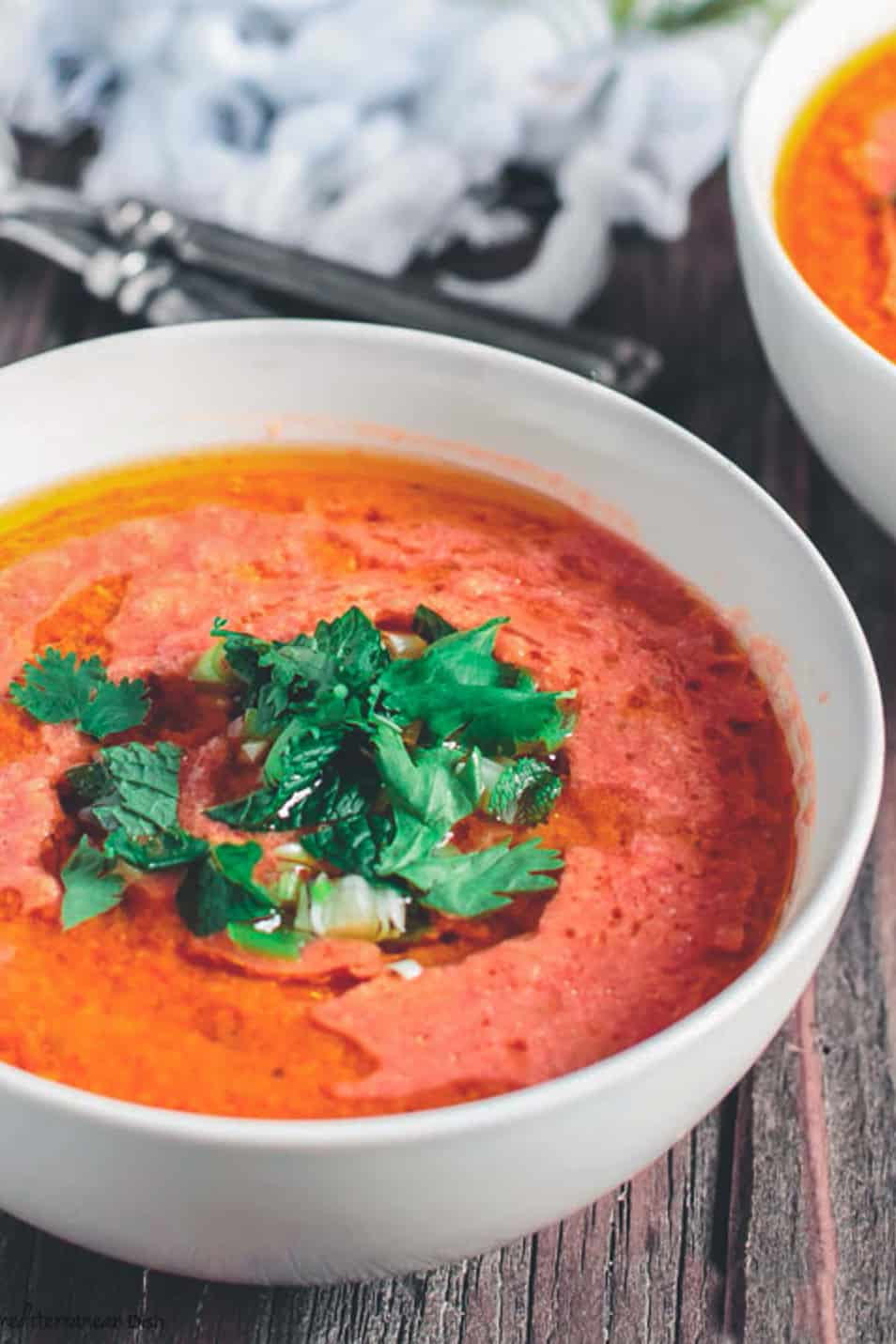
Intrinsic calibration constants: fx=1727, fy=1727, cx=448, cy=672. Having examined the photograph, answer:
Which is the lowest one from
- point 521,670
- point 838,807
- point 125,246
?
point 125,246

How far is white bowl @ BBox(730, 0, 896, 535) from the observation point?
2504mm

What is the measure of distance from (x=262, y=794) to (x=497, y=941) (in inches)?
12.1

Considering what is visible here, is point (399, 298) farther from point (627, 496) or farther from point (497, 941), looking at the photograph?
point (497, 941)

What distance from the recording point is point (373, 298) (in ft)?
10.3

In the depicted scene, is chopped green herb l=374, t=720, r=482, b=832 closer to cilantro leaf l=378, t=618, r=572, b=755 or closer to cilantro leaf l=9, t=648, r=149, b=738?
cilantro leaf l=378, t=618, r=572, b=755

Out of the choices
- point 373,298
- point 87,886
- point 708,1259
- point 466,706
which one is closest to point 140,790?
point 87,886

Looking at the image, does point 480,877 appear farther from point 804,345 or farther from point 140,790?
point 804,345

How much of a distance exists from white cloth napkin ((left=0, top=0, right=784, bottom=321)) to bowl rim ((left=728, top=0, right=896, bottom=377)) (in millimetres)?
393

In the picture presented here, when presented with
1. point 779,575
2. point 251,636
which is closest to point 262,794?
point 251,636

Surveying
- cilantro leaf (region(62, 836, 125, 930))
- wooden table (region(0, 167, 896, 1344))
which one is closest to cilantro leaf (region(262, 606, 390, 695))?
cilantro leaf (region(62, 836, 125, 930))

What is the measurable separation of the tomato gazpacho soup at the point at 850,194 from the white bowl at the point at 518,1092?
0.68 m

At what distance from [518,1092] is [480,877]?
0.36 m

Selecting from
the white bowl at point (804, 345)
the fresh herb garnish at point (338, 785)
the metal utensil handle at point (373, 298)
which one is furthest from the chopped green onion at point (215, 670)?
the metal utensil handle at point (373, 298)

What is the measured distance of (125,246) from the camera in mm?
3232
